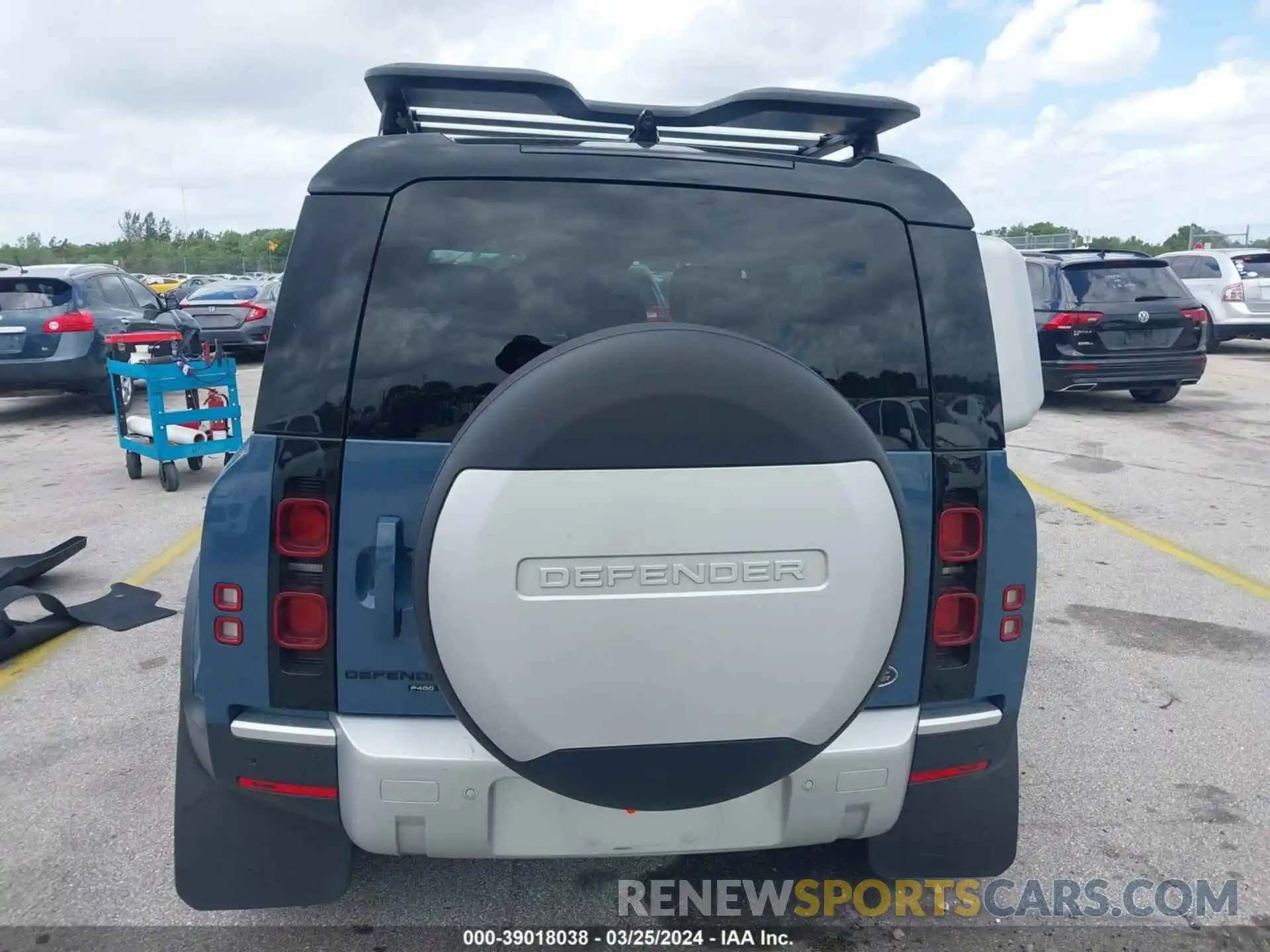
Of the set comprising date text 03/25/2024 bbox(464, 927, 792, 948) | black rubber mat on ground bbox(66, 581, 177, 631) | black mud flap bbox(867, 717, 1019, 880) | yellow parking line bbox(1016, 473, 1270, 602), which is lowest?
yellow parking line bbox(1016, 473, 1270, 602)

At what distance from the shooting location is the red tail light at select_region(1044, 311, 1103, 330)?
10.8 metres

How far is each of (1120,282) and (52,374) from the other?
11799 millimetres

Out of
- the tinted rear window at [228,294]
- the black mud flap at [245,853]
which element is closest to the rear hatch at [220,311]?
the tinted rear window at [228,294]

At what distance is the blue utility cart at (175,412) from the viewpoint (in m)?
7.26

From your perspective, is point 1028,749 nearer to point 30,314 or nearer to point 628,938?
point 628,938

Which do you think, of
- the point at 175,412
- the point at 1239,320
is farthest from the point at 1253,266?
the point at 175,412

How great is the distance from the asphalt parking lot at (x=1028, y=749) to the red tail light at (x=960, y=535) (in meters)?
1.10

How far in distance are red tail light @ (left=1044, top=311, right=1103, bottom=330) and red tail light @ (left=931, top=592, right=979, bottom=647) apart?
9.58 m

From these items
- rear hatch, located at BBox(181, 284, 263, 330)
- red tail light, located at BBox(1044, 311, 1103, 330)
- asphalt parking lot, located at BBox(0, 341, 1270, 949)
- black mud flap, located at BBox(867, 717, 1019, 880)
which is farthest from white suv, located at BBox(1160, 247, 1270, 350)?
black mud flap, located at BBox(867, 717, 1019, 880)

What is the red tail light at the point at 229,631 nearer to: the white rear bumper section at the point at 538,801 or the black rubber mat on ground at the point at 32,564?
the white rear bumper section at the point at 538,801

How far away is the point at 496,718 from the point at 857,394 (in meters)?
1.05

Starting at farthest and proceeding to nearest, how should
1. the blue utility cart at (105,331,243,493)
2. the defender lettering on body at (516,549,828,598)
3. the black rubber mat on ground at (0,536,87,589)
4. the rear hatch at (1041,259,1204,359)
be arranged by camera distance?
the rear hatch at (1041,259,1204,359) < the blue utility cart at (105,331,243,493) < the black rubber mat on ground at (0,536,87,589) < the defender lettering on body at (516,549,828,598)

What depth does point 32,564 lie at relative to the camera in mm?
5262

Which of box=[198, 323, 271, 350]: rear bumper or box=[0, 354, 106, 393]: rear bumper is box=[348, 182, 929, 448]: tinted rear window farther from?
box=[198, 323, 271, 350]: rear bumper
